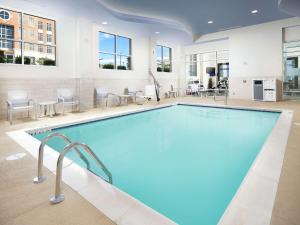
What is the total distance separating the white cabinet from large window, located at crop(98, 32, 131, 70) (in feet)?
19.2

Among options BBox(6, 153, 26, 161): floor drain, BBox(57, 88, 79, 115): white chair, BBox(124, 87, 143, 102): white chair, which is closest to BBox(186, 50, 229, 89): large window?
BBox(124, 87, 143, 102): white chair

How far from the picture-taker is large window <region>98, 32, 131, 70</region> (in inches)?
308

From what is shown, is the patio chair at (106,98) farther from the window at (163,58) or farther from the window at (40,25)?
the window at (163,58)

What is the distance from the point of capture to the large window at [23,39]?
527 cm

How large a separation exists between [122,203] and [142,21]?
21.4 ft

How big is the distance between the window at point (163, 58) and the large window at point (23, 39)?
5.78 meters

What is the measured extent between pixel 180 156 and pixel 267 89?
733 cm

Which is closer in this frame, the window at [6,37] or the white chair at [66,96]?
the window at [6,37]

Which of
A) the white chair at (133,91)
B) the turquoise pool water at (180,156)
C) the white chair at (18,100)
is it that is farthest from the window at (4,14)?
the white chair at (133,91)

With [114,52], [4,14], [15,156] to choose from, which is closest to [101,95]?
[114,52]

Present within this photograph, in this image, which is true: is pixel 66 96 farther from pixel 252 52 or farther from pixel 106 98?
pixel 252 52

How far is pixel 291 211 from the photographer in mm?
1435

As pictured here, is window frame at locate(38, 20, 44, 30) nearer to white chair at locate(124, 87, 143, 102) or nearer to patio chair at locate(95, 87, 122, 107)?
patio chair at locate(95, 87, 122, 107)

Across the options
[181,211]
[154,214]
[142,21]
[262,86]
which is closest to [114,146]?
[181,211]
